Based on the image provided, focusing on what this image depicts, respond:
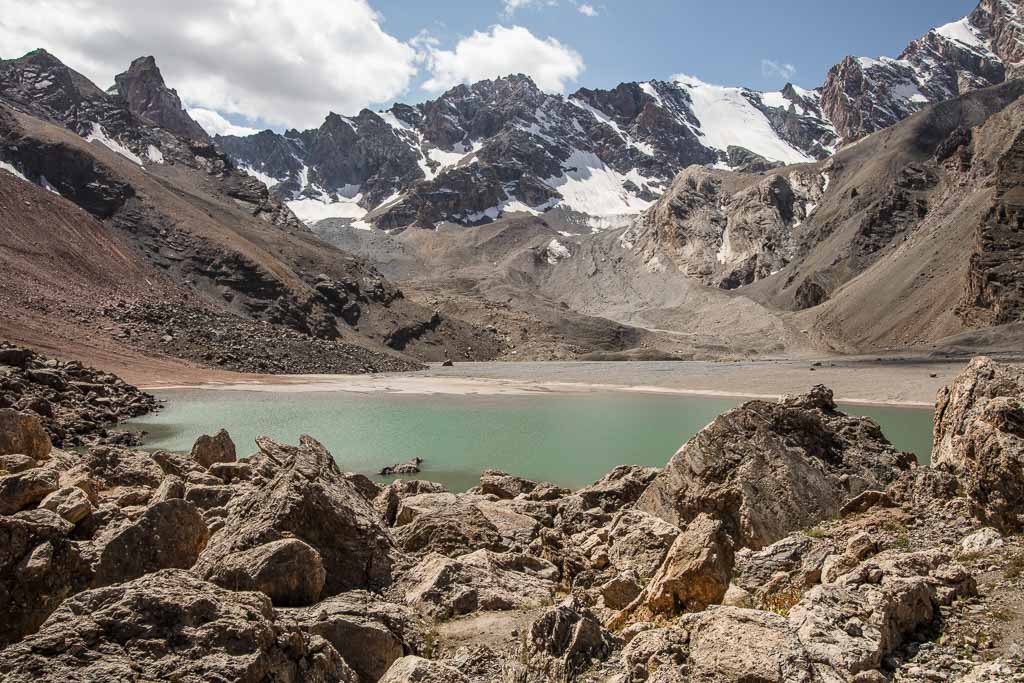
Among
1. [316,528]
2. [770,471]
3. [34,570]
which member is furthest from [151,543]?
[770,471]

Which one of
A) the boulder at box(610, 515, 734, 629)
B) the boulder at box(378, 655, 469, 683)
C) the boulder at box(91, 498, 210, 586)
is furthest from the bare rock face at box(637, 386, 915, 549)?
the boulder at box(91, 498, 210, 586)

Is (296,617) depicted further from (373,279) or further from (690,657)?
(373,279)

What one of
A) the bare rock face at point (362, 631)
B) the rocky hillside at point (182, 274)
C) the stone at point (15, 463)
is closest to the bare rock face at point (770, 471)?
the bare rock face at point (362, 631)

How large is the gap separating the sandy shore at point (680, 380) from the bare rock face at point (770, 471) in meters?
39.8

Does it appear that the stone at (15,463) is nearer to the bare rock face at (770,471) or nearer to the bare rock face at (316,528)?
the bare rock face at (316,528)

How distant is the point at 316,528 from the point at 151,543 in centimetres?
162

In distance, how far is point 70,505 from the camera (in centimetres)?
791

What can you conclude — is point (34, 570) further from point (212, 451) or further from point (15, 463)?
point (212, 451)

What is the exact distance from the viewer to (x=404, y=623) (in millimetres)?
6469

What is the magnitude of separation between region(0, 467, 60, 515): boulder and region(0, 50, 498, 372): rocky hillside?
46.7 metres

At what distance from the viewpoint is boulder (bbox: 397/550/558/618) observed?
Answer: 723 centimetres

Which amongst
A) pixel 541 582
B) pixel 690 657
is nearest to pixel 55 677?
pixel 690 657

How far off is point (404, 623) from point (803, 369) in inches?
2619

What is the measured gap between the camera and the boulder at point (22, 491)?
8.35m
